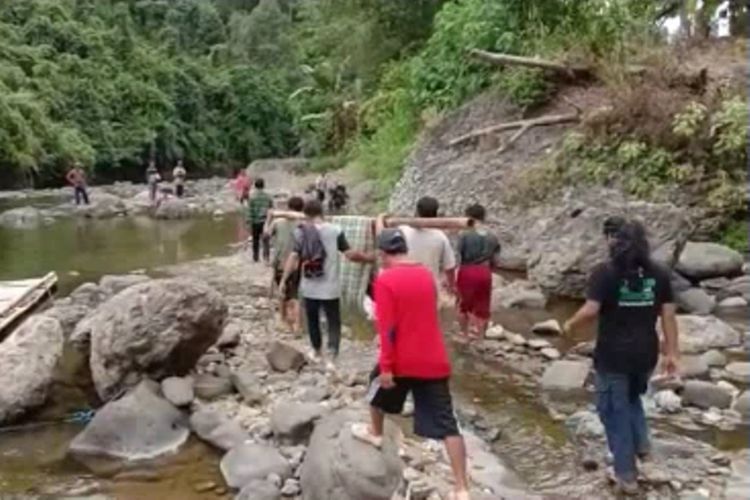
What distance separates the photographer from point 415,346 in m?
5.37

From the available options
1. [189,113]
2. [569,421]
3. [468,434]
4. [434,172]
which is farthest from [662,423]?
[189,113]

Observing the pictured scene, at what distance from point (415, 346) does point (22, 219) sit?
2540 cm

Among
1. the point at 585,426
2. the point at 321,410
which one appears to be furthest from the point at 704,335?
the point at 321,410

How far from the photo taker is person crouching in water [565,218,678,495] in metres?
5.54

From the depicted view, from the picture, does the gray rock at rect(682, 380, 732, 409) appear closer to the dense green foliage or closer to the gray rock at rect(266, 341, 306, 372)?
the gray rock at rect(266, 341, 306, 372)

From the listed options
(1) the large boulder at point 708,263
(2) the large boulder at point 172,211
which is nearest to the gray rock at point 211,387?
(1) the large boulder at point 708,263

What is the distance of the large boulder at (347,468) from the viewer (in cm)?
559

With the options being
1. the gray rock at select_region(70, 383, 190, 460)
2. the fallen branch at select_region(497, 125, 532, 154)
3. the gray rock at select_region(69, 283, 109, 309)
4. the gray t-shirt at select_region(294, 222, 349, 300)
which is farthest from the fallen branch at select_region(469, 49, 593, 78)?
the gray rock at select_region(70, 383, 190, 460)

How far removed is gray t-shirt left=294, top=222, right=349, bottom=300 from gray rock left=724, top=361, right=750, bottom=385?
353 centimetres

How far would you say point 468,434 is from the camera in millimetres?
7203

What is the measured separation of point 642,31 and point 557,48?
5.07ft

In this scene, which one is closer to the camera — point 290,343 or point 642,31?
point 290,343

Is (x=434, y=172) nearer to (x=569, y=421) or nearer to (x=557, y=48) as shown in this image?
(x=557, y=48)

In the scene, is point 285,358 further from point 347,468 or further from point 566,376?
point 347,468
